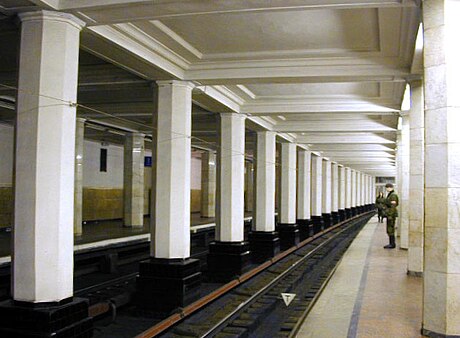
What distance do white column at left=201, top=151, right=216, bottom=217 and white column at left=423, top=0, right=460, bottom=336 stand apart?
2239 centimetres

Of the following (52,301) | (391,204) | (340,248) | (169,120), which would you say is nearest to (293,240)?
Result: (340,248)

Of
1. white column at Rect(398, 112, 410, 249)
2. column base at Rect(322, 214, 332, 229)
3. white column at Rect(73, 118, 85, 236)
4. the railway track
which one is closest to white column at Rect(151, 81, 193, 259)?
the railway track

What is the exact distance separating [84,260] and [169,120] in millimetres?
5063

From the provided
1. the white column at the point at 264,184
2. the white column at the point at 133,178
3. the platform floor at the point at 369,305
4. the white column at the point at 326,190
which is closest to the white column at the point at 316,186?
the white column at the point at 326,190

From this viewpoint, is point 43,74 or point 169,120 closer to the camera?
point 43,74

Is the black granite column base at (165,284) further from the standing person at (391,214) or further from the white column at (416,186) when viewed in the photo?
the standing person at (391,214)

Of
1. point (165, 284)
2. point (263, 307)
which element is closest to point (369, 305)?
point (263, 307)

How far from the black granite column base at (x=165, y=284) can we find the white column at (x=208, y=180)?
59.5ft

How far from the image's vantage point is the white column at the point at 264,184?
15.4 meters

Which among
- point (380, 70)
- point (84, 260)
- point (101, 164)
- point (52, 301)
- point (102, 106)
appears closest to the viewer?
point (52, 301)

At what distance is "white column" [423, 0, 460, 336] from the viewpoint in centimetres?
523

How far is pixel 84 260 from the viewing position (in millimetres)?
12812

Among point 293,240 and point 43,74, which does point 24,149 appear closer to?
point 43,74

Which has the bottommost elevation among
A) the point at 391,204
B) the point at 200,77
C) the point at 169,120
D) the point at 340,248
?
the point at 340,248
